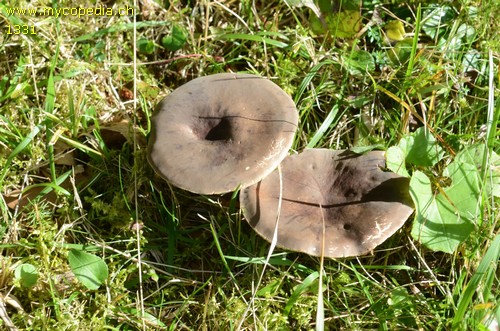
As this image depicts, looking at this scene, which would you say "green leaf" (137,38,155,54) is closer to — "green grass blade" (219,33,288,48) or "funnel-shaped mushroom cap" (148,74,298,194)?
"green grass blade" (219,33,288,48)

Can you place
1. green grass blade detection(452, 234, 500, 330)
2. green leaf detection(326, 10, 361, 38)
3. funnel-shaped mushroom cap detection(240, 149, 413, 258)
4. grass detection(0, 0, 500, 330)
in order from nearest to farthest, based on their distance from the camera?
green grass blade detection(452, 234, 500, 330), funnel-shaped mushroom cap detection(240, 149, 413, 258), grass detection(0, 0, 500, 330), green leaf detection(326, 10, 361, 38)

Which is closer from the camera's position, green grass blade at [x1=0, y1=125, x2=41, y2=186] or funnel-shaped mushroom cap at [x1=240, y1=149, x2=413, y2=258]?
funnel-shaped mushroom cap at [x1=240, y1=149, x2=413, y2=258]

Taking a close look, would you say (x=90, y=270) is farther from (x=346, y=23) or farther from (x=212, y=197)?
(x=346, y=23)

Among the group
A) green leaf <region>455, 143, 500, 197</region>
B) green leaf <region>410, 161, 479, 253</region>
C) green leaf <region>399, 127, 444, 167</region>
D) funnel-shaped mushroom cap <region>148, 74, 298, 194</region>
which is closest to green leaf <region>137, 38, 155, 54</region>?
funnel-shaped mushroom cap <region>148, 74, 298, 194</region>

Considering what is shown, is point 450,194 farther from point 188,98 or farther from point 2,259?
point 2,259

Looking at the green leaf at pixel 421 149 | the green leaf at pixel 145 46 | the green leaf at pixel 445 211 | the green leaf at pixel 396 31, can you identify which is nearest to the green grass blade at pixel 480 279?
the green leaf at pixel 445 211

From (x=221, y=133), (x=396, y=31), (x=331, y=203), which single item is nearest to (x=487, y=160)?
(x=331, y=203)

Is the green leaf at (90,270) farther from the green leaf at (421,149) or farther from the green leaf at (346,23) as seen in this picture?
the green leaf at (346,23)
